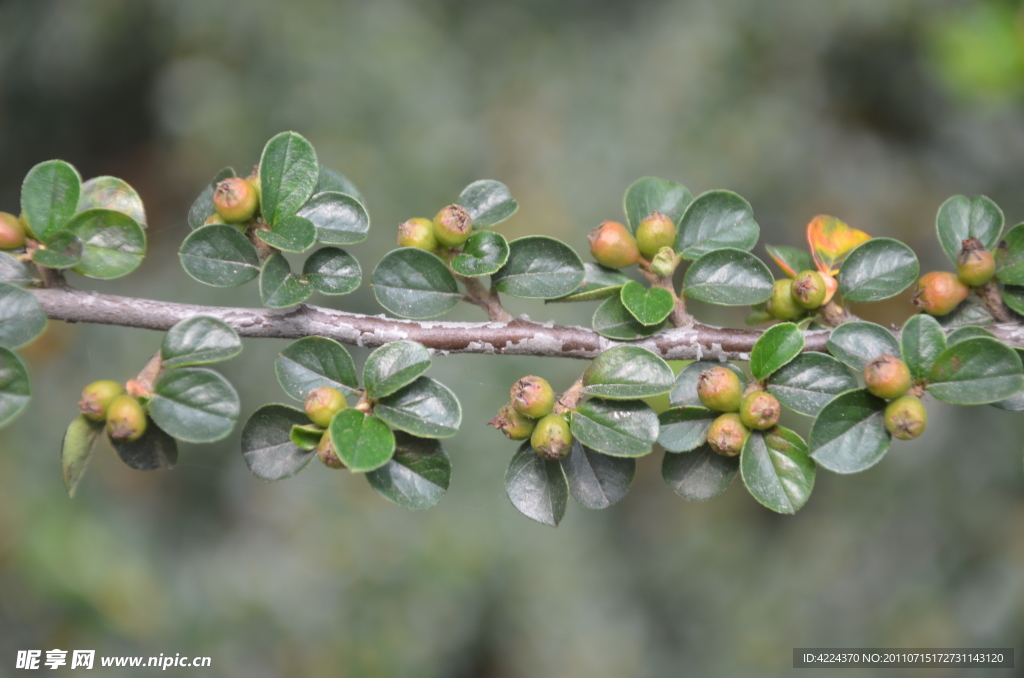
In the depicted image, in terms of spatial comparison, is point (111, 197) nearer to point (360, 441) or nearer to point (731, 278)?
point (360, 441)

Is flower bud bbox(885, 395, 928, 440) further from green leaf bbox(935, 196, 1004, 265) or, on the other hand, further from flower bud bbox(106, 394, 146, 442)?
flower bud bbox(106, 394, 146, 442)

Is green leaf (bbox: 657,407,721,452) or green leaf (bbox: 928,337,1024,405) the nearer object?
green leaf (bbox: 928,337,1024,405)

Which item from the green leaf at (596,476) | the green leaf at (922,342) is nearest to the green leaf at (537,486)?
the green leaf at (596,476)

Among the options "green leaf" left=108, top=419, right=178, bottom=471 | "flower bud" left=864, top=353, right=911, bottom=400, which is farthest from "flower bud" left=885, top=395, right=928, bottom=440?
"green leaf" left=108, top=419, right=178, bottom=471

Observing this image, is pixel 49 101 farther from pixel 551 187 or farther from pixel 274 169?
pixel 274 169

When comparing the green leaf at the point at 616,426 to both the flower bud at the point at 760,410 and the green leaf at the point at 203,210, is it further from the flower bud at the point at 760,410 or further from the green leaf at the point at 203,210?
the green leaf at the point at 203,210

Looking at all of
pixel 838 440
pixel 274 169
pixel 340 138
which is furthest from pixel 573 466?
pixel 340 138

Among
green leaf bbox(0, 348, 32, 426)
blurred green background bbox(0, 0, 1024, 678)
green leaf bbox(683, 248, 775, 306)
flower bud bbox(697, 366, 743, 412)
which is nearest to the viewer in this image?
green leaf bbox(0, 348, 32, 426)
